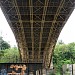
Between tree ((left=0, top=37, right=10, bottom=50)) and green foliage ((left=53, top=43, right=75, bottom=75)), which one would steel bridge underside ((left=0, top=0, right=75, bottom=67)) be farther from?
tree ((left=0, top=37, right=10, bottom=50))

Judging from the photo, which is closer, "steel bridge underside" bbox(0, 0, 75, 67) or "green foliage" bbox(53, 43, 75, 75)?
"steel bridge underside" bbox(0, 0, 75, 67)

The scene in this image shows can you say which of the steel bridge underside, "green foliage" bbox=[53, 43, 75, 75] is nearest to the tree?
"green foliage" bbox=[53, 43, 75, 75]

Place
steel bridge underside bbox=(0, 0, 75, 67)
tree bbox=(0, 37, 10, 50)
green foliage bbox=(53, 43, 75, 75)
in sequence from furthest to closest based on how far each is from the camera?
tree bbox=(0, 37, 10, 50) → green foliage bbox=(53, 43, 75, 75) → steel bridge underside bbox=(0, 0, 75, 67)

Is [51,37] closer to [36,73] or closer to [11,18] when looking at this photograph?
[11,18]

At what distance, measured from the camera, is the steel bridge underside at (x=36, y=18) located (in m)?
35.0

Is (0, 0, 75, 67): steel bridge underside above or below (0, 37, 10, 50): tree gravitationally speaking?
below

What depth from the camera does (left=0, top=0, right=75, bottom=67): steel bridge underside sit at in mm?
35000

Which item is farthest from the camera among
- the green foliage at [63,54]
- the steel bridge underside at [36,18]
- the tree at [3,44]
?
the tree at [3,44]

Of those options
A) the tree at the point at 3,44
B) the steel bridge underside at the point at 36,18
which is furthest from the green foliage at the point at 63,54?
the steel bridge underside at the point at 36,18

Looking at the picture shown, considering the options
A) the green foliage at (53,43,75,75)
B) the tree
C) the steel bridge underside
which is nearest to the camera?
the steel bridge underside

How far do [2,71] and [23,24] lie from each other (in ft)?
47.4

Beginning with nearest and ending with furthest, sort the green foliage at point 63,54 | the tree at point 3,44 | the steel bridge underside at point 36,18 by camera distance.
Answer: the steel bridge underside at point 36,18 < the green foliage at point 63,54 < the tree at point 3,44

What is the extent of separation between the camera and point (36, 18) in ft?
139

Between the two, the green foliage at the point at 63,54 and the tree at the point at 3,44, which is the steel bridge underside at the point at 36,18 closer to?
the green foliage at the point at 63,54
